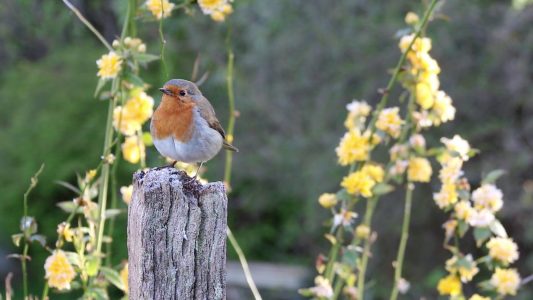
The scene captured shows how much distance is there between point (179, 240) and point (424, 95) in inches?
46.0

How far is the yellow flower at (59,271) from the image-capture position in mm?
2633

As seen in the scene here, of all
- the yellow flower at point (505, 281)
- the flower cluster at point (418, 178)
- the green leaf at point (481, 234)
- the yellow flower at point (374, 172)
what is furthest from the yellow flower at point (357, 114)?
the yellow flower at point (505, 281)

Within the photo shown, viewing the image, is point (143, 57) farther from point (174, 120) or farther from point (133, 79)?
point (174, 120)

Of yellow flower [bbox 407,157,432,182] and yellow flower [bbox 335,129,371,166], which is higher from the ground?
yellow flower [bbox 335,129,371,166]

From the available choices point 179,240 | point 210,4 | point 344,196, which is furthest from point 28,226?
point 344,196

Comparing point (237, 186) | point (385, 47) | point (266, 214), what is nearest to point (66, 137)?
point (237, 186)

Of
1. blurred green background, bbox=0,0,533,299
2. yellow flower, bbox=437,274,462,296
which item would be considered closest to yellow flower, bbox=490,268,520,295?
yellow flower, bbox=437,274,462,296

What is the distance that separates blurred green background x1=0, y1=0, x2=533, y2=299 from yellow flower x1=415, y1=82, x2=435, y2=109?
8.83 ft

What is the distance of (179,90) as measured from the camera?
2.74 metres

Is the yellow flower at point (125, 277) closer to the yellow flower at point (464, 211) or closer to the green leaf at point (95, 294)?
the green leaf at point (95, 294)

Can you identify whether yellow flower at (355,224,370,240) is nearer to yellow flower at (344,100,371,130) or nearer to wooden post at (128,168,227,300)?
yellow flower at (344,100,371,130)

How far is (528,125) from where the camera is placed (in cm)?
623

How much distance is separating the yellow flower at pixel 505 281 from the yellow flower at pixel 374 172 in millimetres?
474

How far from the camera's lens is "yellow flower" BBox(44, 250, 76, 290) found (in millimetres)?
2633
